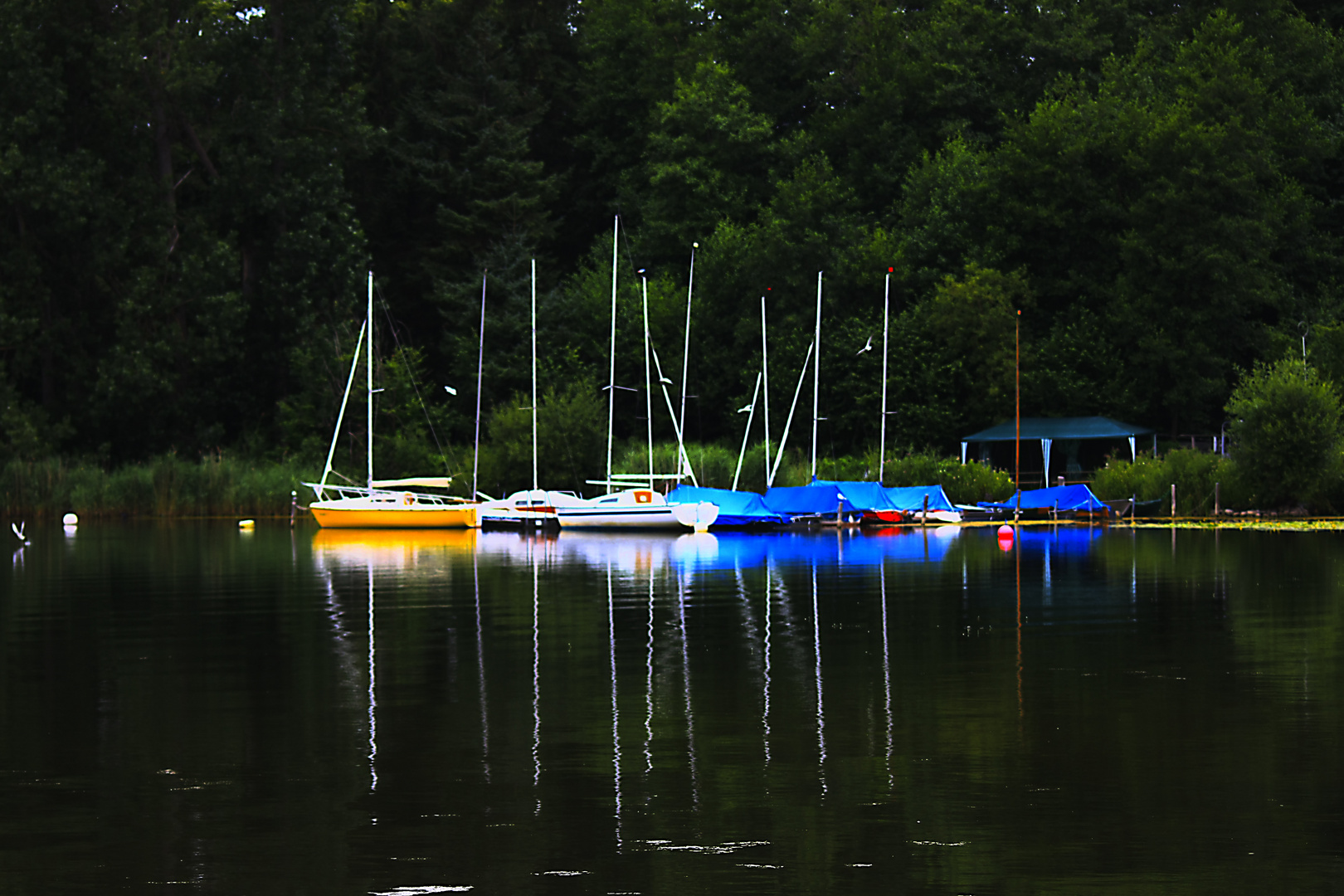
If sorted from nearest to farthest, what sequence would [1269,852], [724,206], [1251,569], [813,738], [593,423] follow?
1. [1269,852]
2. [813,738]
3. [1251,569]
4. [593,423]
5. [724,206]

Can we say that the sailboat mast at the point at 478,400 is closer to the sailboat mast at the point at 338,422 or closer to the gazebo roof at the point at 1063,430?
the sailboat mast at the point at 338,422

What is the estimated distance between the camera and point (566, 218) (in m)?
106

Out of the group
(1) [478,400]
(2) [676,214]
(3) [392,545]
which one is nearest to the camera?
(3) [392,545]

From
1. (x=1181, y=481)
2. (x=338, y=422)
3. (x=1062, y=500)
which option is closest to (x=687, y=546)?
(x=1062, y=500)

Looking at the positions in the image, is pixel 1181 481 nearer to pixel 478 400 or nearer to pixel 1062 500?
pixel 1062 500

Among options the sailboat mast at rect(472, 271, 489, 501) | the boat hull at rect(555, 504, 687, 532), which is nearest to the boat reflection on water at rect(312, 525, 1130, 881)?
the boat hull at rect(555, 504, 687, 532)

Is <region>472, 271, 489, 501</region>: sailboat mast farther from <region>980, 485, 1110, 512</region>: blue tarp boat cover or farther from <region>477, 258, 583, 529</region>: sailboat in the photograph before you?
<region>980, 485, 1110, 512</region>: blue tarp boat cover

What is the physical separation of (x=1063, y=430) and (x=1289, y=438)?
14.9 meters

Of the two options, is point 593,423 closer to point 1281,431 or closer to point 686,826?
point 1281,431

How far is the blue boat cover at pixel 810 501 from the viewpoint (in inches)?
2712

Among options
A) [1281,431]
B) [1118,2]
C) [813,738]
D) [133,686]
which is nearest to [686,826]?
[813,738]

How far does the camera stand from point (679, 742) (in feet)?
55.6

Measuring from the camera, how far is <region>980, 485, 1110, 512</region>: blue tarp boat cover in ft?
227

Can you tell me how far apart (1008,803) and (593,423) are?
2590 inches
